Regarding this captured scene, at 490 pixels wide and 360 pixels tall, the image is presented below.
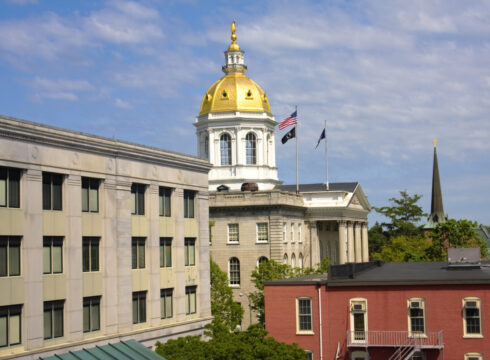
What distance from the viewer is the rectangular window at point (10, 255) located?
111 ft

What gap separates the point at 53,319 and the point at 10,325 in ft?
9.43

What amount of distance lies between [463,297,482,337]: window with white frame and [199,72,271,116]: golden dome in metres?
63.2

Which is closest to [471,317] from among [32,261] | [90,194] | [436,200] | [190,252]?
[190,252]

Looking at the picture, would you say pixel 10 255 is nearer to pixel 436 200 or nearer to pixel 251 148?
pixel 251 148

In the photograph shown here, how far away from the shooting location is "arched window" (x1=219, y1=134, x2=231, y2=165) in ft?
339

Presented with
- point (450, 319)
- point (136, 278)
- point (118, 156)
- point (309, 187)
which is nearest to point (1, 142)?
point (118, 156)

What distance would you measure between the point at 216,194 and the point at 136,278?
136 feet

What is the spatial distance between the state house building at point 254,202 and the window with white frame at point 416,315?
37730 millimetres

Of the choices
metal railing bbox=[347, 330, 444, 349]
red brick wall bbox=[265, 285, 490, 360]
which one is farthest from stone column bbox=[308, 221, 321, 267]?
metal railing bbox=[347, 330, 444, 349]

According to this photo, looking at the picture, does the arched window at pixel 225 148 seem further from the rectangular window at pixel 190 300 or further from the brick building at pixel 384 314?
the brick building at pixel 384 314

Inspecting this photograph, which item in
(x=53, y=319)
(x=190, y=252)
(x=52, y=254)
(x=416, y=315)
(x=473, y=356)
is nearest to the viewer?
(x=53, y=319)

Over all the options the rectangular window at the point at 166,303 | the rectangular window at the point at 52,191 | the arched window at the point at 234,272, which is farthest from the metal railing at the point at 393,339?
the arched window at the point at 234,272

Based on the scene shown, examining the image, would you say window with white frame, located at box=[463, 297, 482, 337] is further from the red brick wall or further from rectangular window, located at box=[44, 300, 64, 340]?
rectangular window, located at box=[44, 300, 64, 340]

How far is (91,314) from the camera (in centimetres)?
3934
